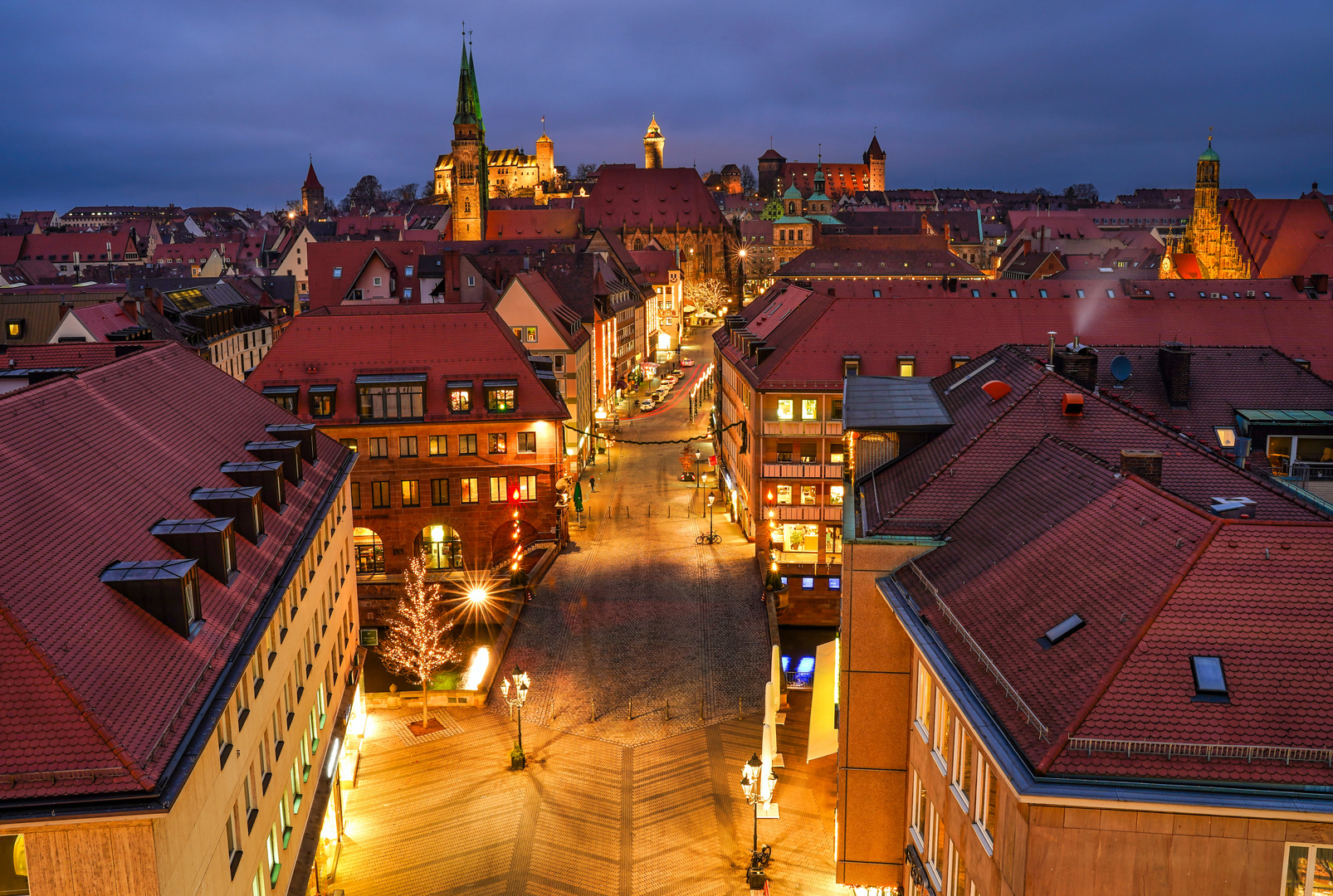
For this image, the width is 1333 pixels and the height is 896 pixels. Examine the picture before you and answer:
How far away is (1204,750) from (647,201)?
6009 inches

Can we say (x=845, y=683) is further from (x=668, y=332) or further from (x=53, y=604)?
(x=668, y=332)

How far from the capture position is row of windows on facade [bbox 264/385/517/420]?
4809 centimetres

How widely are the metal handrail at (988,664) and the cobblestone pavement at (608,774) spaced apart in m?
9.02

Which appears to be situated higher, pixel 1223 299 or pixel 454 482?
pixel 1223 299

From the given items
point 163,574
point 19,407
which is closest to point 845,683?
point 163,574

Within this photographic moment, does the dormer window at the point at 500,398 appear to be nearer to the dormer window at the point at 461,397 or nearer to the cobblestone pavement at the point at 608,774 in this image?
the dormer window at the point at 461,397

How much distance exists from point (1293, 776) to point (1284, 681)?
1.34 meters

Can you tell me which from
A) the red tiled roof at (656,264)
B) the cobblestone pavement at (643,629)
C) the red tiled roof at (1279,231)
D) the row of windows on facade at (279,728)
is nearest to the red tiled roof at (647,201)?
the red tiled roof at (656,264)

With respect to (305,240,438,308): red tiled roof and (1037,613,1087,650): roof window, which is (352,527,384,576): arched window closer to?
(1037,613,1087,650): roof window

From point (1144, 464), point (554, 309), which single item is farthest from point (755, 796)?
point (554, 309)

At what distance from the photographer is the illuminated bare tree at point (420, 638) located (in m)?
35.7

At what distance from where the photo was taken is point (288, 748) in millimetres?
23156

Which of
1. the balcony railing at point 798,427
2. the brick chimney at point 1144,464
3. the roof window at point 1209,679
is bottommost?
the balcony railing at point 798,427

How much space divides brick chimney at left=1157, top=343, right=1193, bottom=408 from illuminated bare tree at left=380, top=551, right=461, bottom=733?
2427 cm
